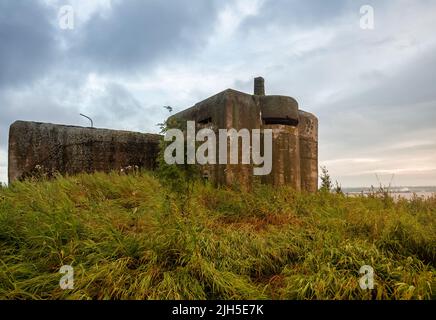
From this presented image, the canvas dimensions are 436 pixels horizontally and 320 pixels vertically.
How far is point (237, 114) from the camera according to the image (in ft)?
18.3

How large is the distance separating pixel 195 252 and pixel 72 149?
4.85 meters

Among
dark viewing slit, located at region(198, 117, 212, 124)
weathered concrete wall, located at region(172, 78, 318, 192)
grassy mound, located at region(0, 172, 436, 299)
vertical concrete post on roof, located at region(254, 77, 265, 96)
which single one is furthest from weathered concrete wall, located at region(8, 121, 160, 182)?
vertical concrete post on roof, located at region(254, 77, 265, 96)

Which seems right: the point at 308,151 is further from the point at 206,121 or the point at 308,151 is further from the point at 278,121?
the point at 206,121

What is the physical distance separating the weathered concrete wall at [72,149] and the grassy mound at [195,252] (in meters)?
2.03

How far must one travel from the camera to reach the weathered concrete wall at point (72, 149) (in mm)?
5762

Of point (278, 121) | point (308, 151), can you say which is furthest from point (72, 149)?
point (308, 151)

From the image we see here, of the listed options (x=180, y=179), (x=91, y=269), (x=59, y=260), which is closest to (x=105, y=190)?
(x=180, y=179)

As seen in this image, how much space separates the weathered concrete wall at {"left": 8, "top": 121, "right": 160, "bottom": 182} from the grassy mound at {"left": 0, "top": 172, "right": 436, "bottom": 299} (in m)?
2.03

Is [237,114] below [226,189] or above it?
above

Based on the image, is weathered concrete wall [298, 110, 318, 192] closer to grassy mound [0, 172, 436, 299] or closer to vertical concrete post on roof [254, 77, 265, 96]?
vertical concrete post on roof [254, 77, 265, 96]

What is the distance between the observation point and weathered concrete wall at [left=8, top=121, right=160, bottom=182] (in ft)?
18.9

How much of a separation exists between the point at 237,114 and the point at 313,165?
8.93 feet
